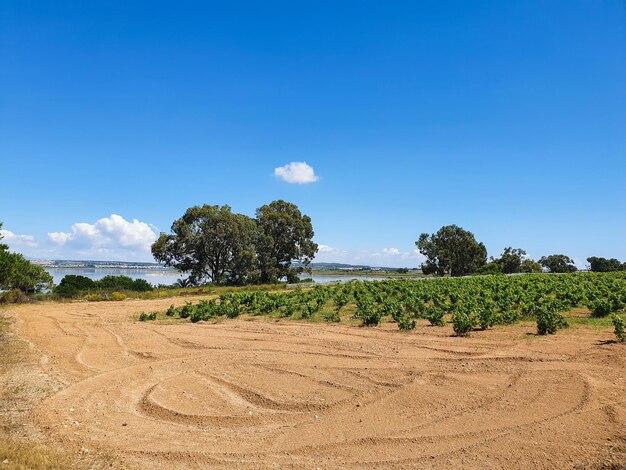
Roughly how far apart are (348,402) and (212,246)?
52.0m

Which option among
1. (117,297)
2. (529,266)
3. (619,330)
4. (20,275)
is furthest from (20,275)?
(529,266)

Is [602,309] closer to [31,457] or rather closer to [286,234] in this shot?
[31,457]

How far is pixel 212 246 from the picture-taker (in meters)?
57.9

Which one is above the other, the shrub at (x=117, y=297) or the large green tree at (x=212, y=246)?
the large green tree at (x=212, y=246)

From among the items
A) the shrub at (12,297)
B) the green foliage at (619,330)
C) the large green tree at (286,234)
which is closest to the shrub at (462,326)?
the green foliage at (619,330)

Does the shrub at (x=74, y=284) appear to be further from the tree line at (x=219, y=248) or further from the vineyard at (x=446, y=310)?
the vineyard at (x=446, y=310)

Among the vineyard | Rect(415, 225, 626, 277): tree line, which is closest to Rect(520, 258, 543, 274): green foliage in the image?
Rect(415, 225, 626, 277): tree line

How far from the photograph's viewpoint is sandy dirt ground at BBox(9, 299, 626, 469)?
19.4 feet

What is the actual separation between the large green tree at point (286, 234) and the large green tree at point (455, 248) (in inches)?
1231

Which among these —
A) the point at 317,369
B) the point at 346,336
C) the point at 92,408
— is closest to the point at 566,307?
the point at 346,336

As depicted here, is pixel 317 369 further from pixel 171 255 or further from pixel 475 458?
pixel 171 255

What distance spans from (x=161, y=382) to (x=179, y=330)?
780 cm

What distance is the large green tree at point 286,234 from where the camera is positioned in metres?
65.7

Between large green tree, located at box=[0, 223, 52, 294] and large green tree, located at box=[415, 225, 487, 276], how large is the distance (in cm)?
6952
